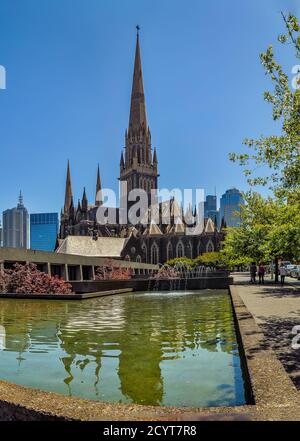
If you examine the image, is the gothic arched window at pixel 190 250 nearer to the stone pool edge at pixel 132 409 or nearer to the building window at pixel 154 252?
the building window at pixel 154 252

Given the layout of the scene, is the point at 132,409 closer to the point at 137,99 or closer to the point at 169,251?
the point at 169,251

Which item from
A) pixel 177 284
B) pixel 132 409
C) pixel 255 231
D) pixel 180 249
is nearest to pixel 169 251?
pixel 180 249

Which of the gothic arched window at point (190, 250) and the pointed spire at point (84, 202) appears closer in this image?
the gothic arched window at point (190, 250)

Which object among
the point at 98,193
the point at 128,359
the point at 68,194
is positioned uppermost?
the point at 68,194

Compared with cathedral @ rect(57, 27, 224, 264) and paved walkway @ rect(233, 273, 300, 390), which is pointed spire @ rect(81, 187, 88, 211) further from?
paved walkway @ rect(233, 273, 300, 390)

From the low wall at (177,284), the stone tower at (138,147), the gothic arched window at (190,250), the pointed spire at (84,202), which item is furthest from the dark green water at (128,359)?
the pointed spire at (84,202)

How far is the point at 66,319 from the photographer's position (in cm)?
1369

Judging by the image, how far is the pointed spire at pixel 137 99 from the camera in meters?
129

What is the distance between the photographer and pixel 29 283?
23.9 meters

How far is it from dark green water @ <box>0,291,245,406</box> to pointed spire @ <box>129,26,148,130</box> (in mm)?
125376

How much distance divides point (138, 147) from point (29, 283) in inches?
4553

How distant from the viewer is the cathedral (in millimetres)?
114312

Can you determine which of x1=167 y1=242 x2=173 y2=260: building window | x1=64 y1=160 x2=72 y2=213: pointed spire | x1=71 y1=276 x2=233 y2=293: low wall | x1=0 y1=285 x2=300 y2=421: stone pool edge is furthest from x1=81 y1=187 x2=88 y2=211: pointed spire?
x1=0 y1=285 x2=300 y2=421: stone pool edge
